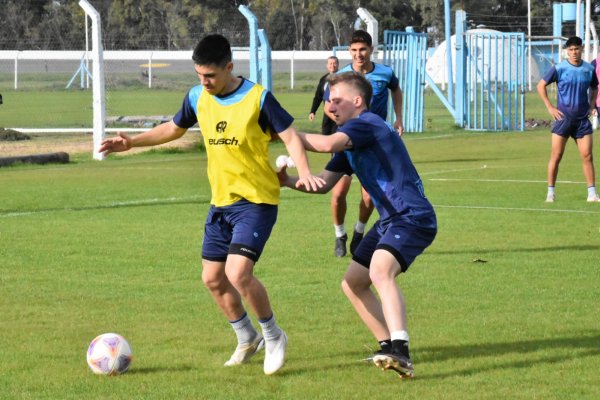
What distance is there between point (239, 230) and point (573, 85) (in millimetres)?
9690

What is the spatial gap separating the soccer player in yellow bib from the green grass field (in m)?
0.42

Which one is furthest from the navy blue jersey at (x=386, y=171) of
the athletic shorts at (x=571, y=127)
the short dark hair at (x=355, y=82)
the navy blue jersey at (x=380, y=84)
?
the athletic shorts at (x=571, y=127)

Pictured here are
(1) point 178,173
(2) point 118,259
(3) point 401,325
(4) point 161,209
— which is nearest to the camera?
(3) point 401,325

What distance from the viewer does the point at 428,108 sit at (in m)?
47.4

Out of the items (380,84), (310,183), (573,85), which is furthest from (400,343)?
(573,85)

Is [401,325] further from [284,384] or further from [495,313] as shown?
[495,313]

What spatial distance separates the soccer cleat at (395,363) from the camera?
20.4ft

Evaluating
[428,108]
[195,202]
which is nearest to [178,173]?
[195,202]

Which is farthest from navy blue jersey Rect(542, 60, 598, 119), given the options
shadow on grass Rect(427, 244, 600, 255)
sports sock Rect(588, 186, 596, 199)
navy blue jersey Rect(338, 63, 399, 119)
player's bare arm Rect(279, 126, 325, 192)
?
player's bare arm Rect(279, 126, 325, 192)

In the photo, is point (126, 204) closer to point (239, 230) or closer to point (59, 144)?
point (239, 230)

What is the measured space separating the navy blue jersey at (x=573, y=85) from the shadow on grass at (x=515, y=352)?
814cm

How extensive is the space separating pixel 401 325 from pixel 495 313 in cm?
204

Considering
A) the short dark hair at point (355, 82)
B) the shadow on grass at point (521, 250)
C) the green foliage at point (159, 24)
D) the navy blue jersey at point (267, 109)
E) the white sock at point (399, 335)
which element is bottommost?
the shadow on grass at point (521, 250)

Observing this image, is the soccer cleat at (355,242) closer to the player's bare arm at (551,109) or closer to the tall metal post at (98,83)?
the player's bare arm at (551,109)
